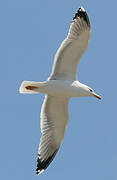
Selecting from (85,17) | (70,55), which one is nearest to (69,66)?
(70,55)

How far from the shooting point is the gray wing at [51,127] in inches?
465

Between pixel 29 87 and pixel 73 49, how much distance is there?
1.26m

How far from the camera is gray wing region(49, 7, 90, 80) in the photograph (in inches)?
444

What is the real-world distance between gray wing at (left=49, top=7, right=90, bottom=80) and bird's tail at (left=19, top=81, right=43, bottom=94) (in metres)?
0.36

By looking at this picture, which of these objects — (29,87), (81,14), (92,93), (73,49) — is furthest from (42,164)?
(81,14)

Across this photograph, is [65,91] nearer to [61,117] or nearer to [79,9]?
[61,117]

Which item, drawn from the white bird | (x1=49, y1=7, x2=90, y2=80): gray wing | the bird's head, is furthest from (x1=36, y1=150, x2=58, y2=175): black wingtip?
(x1=49, y1=7, x2=90, y2=80): gray wing

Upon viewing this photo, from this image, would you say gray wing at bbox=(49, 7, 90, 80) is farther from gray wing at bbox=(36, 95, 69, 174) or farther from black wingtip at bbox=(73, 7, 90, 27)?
gray wing at bbox=(36, 95, 69, 174)

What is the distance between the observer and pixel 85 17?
A: 11.5m

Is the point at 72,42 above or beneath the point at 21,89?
above

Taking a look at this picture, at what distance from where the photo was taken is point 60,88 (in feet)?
37.3

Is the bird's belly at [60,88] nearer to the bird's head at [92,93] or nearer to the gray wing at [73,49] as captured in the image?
the gray wing at [73,49]

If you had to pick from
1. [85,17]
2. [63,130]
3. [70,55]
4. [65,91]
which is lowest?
[63,130]

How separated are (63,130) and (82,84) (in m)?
1.18
